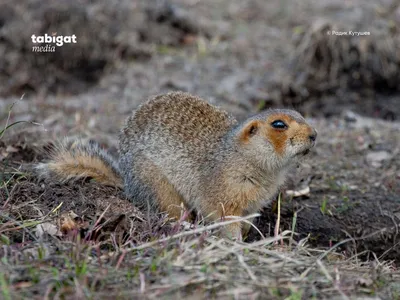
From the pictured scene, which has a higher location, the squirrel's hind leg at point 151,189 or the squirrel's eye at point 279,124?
the squirrel's eye at point 279,124

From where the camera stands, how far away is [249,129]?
545 centimetres

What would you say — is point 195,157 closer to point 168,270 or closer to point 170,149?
point 170,149

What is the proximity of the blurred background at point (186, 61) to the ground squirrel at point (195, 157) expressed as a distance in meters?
2.23

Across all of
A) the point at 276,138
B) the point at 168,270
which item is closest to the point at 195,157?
the point at 276,138

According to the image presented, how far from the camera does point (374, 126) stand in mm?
8156

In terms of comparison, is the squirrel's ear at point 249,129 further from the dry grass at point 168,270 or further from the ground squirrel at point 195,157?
the dry grass at point 168,270

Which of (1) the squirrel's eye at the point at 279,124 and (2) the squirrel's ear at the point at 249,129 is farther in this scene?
(2) the squirrel's ear at the point at 249,129

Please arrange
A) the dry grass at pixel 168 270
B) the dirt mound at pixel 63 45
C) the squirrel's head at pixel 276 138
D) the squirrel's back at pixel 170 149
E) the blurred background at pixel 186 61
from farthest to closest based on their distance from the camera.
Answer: the dirt mound at pixel 63 45 → the blurred background at pixel 186 61 → the squirrel's back at pixel 170 149 → the squirrel's head at pixel 276 138 → the dry grass at pixel 168 270

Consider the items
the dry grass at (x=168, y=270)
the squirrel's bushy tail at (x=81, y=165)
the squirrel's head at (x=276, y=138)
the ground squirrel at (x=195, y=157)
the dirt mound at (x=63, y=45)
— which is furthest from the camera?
the dirt mound at (x=63, y=45)

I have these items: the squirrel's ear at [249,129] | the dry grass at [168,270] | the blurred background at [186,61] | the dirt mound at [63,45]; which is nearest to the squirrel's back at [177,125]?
the squirrel's ear at [249,129]

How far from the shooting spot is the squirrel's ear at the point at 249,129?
17.8 feet

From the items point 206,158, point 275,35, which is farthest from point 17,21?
point 206,158

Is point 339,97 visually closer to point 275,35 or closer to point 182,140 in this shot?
point 275,35

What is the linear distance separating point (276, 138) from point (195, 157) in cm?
82
